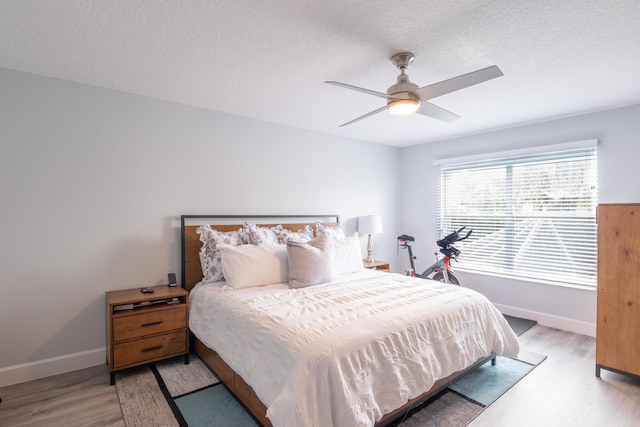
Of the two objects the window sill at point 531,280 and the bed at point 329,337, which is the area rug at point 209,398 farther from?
the window sill at point 531,280

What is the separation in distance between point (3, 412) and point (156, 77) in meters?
2.59

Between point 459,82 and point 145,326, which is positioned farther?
point 145,326

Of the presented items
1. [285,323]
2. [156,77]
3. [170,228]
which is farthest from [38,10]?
[285,323]

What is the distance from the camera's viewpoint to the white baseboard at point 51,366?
2.43 meters

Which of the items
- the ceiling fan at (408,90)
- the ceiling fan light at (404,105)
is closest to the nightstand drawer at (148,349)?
the ceiling fan at (408,90)

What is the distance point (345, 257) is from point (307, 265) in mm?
702

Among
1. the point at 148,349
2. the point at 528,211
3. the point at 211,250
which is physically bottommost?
the point at 148,349

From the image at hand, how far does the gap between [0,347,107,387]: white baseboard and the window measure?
4448mm

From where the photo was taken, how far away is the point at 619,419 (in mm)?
2043

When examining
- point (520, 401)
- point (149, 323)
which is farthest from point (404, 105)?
point (149, 323)

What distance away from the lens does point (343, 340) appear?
5.56 ft

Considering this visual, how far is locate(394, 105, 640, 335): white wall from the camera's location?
10.6 ft

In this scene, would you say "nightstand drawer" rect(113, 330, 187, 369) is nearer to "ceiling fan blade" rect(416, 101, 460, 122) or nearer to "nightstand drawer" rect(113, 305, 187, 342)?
"nightstand drawer" rect(113, 305, 187, 342)

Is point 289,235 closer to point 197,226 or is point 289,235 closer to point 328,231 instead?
point 328,231
